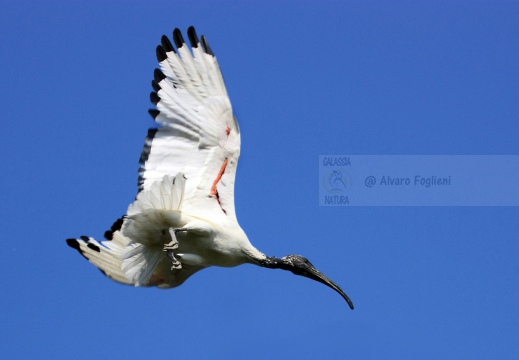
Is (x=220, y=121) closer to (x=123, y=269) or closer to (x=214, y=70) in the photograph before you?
(x=214, y=70)

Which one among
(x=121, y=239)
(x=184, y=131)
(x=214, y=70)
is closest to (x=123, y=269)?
(x=121, y=239)

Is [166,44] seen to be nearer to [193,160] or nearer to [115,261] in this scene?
[193,160]

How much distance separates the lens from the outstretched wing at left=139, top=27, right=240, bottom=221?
1084 cm

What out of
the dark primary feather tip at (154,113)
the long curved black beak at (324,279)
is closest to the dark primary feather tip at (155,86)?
the dark primary feather tip at (154,113)

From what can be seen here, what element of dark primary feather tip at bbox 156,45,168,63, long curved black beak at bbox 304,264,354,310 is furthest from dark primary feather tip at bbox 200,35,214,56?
long curved black beak at bbox 304,264,354,310

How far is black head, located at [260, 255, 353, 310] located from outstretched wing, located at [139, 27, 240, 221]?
905 millimetres

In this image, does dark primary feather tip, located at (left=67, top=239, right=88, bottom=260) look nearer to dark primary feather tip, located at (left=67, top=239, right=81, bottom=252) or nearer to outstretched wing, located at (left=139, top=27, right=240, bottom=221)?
dark primary feather tip, located at (left=67, top=239, right=81, bottom=252)

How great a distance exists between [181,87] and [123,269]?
2073mm

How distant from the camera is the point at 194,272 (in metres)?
11.7

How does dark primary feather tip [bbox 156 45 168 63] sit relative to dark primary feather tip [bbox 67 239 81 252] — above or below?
above

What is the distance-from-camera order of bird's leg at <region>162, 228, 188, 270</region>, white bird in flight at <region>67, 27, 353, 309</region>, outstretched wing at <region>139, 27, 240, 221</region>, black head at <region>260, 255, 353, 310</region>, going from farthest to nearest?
black head at <region>260, 255, 353, 310</region> → outstretched wing at <region>139, 27, 240, 221</region> → white bird in flight at <region>67, 27, 353, 309</region> → bird's leg at <region>162, 228, 188, 270</region>

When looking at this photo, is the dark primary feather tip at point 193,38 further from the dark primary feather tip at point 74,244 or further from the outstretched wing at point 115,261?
the dark primary feather tip at point 74,244

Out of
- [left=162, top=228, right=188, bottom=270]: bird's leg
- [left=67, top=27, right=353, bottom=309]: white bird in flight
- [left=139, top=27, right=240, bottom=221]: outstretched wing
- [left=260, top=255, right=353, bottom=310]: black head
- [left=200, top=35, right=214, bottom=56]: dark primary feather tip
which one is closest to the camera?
[left=162, top=228, right=188, bottom=270]: bird's leg

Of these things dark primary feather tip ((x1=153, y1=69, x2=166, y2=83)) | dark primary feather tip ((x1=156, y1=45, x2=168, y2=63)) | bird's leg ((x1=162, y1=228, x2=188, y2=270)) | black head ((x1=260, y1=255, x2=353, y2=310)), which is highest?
dark primary feather tip ((x1=156, y1=45, x2=168, y2=63))
